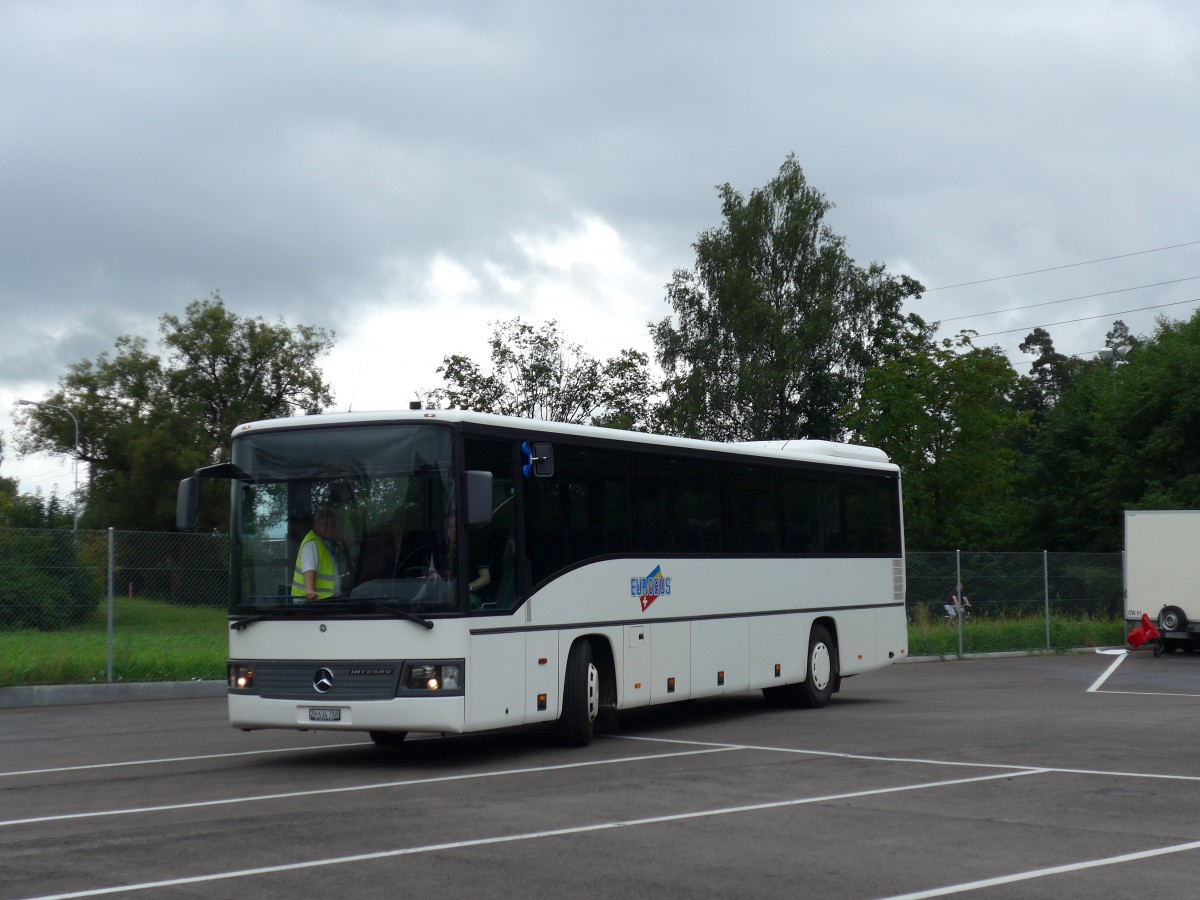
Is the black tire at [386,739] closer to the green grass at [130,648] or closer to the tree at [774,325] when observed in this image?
the green grass at [130,648]

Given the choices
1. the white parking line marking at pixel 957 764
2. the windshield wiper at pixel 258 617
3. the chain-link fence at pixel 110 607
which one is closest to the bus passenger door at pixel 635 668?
the white parking line marking at pixel 957 764

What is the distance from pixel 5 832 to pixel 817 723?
9.47 meters

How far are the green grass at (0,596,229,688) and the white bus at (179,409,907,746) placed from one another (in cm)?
723

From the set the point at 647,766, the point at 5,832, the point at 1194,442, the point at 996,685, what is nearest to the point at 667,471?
the point at 647,766

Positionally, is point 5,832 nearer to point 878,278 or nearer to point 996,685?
point 996,685

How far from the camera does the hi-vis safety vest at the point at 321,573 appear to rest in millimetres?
12320

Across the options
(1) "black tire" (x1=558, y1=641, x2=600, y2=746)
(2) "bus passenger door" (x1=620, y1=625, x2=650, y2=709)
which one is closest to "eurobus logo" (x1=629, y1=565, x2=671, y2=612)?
(2) "bus passenger door" (x1=620, y1=625, x2=650, y2=709)

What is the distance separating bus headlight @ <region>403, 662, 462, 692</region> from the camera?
1201 cm

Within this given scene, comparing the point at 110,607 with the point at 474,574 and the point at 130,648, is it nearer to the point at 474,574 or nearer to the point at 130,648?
the point at 130,648

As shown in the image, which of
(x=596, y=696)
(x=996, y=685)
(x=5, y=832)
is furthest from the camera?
(x=996, y=685)

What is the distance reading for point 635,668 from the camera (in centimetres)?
1486

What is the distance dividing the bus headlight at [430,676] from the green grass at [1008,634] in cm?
2131

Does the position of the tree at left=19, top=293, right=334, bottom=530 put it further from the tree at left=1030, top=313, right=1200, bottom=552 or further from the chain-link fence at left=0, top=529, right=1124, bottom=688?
the chain-link fence at left=0, top=529, right=1124, bottom=688

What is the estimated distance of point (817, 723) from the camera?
16.4 metres
